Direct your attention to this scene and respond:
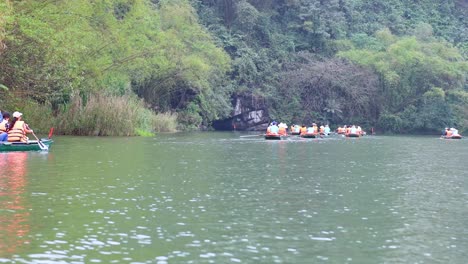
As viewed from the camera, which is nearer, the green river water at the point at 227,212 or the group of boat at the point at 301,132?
the green river water at the point at 227,212

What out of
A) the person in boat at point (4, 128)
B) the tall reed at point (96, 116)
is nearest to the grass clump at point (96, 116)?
the tall reed at point (96, 116)

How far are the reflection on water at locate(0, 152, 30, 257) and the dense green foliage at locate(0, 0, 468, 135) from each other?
2448cm

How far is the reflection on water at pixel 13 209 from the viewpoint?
491 inches

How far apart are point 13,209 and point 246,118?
2381 inches

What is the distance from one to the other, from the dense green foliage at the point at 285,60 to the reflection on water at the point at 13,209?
24.5 meters

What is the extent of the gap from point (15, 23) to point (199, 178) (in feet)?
54.5

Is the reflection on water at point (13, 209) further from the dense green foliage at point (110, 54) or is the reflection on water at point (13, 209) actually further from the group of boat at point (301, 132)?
the group of boat at point (301, 132)

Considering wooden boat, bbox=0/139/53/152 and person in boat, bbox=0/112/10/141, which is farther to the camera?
person in boat, bbox=0/112/10/141

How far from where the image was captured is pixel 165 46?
58.5 metres

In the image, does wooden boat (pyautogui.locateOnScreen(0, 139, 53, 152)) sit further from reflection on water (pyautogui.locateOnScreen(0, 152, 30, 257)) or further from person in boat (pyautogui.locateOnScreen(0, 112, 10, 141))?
reflection on water (pyautogui.locateOnScreen(0, 152, 30, 257))

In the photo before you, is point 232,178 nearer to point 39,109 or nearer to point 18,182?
point 18,182

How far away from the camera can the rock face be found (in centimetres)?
7556

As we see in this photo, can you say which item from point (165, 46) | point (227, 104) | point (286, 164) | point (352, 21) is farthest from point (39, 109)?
point (352, 21)

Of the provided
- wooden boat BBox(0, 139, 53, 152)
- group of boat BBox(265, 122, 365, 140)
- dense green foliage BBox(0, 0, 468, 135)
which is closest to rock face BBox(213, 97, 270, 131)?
dense green foliage BBox(0, 0, 468, 135)
